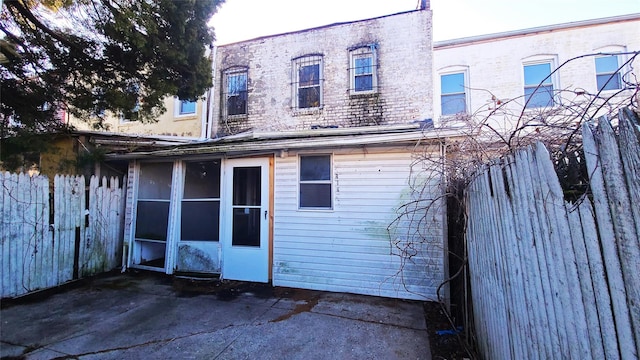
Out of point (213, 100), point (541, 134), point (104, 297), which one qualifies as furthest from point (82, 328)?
point (213, 100)

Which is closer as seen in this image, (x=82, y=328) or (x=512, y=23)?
(x=82, y=328)

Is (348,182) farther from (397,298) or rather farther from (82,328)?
(82,328)

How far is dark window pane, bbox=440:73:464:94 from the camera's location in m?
8.93

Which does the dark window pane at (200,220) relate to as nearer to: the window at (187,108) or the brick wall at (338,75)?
the brick wall at (338,75)

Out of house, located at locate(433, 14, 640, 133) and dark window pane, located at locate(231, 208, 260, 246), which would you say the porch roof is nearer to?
dark window pane, located at locate(231, 208, 260, 246)

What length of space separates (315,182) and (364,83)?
387cm

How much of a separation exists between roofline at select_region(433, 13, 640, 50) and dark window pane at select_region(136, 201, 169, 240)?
9088 mm

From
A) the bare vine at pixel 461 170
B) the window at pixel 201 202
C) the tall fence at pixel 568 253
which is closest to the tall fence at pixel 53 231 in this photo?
the window at pixel 201 202

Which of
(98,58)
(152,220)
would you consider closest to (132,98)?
(98,58)

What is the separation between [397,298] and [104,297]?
513 centimetres

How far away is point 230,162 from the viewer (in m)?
6.17

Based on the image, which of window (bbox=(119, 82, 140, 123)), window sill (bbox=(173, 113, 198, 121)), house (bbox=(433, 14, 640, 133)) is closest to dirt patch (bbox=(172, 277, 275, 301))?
window (bbox=(119, 82, 140, 123))

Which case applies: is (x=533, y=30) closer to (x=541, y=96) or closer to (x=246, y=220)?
(x=541, y=96)

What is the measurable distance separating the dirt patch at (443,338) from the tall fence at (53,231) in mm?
6663
